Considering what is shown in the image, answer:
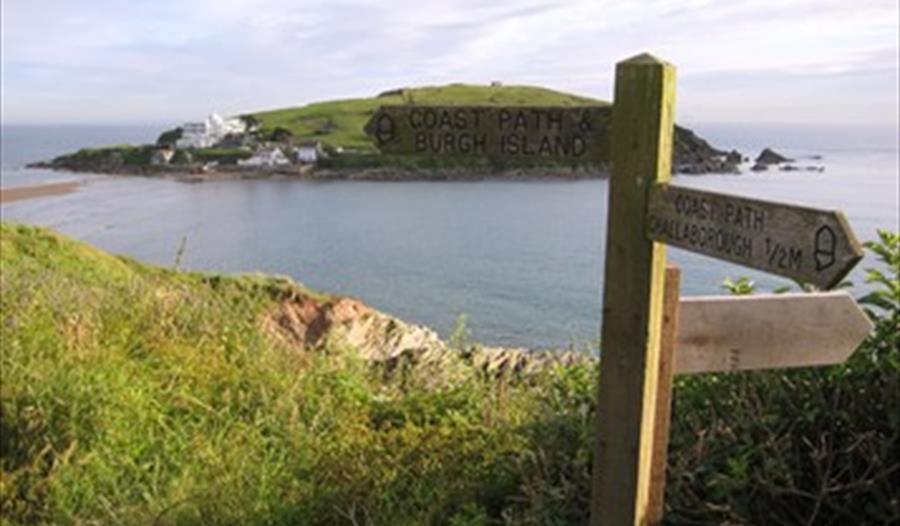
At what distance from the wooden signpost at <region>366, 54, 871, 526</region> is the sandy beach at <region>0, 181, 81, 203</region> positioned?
284 feet

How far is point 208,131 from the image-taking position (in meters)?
132

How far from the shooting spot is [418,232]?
62250 millimetres

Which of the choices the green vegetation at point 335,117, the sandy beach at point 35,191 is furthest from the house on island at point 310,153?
the sandy beach at point 35,191

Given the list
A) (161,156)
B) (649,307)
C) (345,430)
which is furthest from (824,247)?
(161,156)

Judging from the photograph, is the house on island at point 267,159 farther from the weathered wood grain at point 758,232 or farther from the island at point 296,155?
the weathered wood grain at point 758,232

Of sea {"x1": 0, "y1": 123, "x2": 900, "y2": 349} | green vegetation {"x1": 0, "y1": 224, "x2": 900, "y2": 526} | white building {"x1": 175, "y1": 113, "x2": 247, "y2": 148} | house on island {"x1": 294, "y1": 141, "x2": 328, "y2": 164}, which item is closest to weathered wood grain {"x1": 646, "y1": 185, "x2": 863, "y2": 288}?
green vegetation {"x1": 0, "y1": 224, "x2": 900, "y2": 526}

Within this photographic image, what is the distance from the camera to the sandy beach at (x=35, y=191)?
82000 millimetres

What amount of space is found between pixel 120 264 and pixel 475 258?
1305 inches

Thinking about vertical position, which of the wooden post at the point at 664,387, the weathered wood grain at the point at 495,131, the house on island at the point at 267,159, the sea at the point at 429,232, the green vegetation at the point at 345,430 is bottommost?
the sea at the point at 429,232

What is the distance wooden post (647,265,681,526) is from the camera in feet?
8.55

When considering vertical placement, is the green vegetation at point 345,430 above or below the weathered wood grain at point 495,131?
below

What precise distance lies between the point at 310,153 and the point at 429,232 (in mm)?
46926

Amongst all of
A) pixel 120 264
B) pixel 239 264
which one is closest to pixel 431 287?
pixel 239 264

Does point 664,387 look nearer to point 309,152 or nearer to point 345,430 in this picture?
point 345,430
